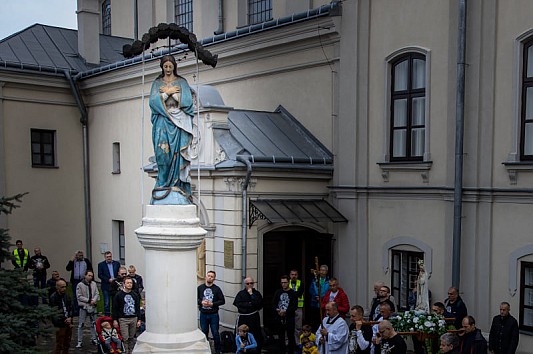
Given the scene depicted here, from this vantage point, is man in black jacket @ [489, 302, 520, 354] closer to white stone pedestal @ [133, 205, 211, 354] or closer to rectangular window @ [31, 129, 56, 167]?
white stone pedestal @ [133, 205, 211, 354]

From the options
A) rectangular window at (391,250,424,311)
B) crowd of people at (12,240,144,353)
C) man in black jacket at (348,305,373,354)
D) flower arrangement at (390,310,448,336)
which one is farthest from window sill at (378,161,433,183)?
crowd of people at (12,240,144,353)

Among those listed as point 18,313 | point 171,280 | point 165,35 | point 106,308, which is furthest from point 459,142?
point 106,308

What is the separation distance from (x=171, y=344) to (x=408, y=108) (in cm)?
847

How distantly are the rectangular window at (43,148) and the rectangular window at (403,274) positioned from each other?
45.1 feet

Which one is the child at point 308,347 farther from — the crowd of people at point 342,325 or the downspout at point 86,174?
the downspout at point 86,174

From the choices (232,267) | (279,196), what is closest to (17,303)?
(232,267)

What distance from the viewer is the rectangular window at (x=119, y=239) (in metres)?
22.4

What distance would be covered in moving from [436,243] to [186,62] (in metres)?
9.64

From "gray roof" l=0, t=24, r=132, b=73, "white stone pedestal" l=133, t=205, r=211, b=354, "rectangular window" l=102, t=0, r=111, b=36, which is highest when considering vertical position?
"rectangular window" l=102, t=0, r=111, b=36

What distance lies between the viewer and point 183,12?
78.1 ft

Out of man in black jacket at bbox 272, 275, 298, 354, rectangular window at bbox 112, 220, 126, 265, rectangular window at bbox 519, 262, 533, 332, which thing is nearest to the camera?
rectangular window at bbox 519, 262, 533, 332

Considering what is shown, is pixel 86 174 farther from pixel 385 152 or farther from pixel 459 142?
pixel 459 142

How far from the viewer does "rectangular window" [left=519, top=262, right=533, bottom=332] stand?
11.6 m

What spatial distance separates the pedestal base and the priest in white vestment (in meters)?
3.43
